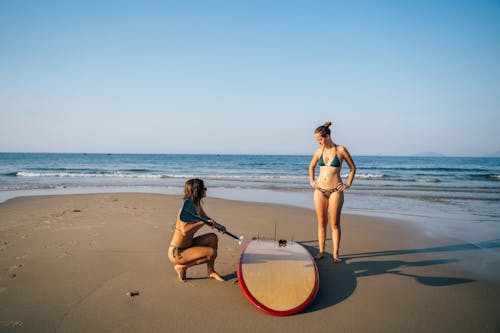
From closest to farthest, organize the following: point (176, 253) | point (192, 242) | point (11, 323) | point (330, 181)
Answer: point (11, 323) < point (176, 253) < point (192, 242) < point (330, 181)

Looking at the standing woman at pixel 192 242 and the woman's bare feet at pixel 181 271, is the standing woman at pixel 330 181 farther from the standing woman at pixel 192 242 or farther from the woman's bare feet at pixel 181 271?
the woman's bare feet at pixel 181 271

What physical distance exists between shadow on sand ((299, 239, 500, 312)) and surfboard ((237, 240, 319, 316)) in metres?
0.19

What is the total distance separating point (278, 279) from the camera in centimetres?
296

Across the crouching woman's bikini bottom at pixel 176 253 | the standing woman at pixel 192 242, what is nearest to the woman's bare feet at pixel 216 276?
the standing woman at pixel 192 242

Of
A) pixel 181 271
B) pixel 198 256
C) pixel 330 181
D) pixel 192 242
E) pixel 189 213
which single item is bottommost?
pixel 181 271

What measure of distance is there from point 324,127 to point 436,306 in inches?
95.7

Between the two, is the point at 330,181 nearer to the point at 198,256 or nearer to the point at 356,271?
the point at 356,271

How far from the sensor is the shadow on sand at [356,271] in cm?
307

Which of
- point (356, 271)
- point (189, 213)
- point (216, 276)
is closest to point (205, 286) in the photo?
point (216, 276)

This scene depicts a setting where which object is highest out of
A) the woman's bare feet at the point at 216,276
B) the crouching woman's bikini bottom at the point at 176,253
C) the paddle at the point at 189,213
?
the paddle at the point at 189,213

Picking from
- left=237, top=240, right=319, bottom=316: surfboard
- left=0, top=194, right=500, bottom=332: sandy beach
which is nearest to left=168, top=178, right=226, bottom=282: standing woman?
left=0, top=194, right=500, bottom=332: sandy beach

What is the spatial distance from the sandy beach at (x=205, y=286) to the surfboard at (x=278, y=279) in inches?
4.5

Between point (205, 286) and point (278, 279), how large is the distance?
90 centimetres

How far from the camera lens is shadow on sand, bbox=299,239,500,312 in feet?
10.1
